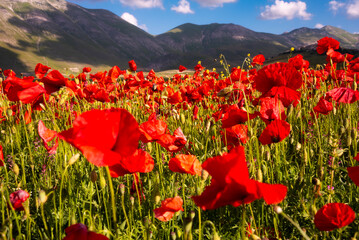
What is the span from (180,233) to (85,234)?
82cm

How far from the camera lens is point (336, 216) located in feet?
3.21

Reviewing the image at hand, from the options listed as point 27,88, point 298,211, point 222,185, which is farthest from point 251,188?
point 27,88

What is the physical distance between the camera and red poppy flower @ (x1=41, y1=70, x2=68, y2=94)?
2059 mm

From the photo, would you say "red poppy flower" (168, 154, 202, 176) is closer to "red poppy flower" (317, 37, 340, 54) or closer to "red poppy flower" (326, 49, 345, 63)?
"red poppy flower" (326, 49, 345, 63)

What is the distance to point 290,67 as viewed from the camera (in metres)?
1.57

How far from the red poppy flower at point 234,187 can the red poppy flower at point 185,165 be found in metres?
0.50

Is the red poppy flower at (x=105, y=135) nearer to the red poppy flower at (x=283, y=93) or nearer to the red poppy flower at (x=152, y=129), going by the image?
the red poppy flower at (x=152, y=129)

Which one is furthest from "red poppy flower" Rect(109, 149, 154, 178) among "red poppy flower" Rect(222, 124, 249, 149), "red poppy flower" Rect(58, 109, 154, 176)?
"red poppy flower" Rect(222, 124, 249, 149)

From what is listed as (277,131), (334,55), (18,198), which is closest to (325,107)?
(277,131)

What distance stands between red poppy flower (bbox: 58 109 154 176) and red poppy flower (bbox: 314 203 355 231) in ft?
2.64

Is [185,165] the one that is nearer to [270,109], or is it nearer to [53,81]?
[270,109]

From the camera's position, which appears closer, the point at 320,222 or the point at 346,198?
the point at 320,222

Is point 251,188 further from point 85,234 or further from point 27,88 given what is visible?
point 27,88

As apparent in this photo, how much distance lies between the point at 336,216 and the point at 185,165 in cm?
72
